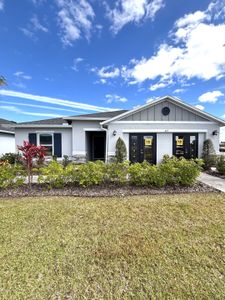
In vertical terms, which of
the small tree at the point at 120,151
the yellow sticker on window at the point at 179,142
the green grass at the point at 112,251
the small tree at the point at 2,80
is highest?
the small tree at the point at 2,80

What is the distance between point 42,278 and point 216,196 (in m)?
5.90

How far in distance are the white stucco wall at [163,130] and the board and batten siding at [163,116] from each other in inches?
11.4

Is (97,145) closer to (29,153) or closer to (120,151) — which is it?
(120,151)

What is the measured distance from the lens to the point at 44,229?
13.8ft

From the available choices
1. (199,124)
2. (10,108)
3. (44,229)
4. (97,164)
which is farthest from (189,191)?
(10,108)

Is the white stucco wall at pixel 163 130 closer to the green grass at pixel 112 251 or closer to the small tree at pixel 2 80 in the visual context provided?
the green grass at pixel 112 251

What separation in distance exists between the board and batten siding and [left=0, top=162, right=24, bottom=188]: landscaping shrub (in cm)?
769

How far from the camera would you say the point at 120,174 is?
24.8ft

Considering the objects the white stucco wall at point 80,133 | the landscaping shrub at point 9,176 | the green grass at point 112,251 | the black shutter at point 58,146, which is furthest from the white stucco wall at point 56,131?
the green grass at point 112,251

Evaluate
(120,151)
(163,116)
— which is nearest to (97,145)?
(120,151)

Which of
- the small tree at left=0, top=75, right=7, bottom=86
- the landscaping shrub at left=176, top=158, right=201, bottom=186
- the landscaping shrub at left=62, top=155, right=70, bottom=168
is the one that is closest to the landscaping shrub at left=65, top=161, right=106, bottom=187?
the landscaping shrub at left=176, top=158, right=201, bottom=186

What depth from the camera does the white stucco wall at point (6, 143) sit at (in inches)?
853

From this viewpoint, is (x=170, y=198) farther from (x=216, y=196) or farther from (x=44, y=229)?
(x=44, y=229)

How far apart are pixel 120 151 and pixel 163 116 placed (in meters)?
3.81
